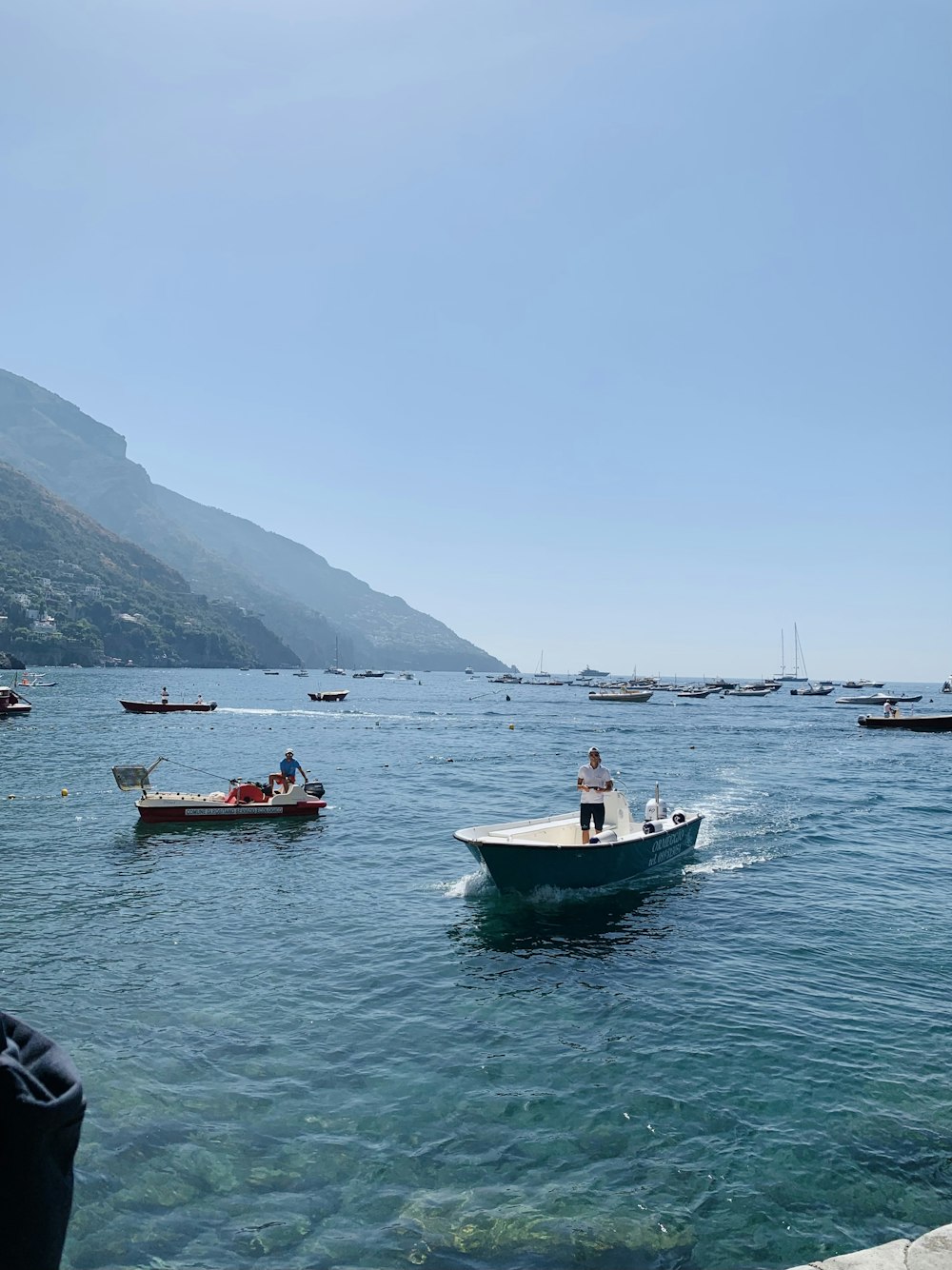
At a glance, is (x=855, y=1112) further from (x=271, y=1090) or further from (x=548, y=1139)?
(x=271, y=1090)

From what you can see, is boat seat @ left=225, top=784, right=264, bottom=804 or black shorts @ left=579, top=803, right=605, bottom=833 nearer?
black shorts @ left=579, top=803, right=605, bottom=833

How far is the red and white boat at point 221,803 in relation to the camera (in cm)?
2698

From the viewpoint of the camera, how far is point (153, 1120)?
9445 mm

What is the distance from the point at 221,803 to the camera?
27.7m

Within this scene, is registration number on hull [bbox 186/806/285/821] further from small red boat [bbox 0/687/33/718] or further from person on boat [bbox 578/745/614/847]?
small red boat [bbox 0/687/33/718]

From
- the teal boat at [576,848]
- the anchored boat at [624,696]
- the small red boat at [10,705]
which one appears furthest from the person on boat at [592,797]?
the anchored boat at [624,696]

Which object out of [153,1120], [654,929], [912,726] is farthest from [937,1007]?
[912,726]

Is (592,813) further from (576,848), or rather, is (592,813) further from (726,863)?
(726,863)

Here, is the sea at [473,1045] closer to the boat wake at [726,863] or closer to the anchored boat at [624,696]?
the boat wake at [726,863]

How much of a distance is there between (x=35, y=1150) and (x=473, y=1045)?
1060 cm

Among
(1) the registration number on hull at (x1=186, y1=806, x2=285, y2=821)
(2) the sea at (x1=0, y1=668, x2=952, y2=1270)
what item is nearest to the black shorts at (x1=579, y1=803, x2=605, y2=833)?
(2) the sea at (x1=0, y1=668, x2=952, y2=1270)

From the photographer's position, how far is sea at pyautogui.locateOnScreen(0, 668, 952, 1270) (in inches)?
313

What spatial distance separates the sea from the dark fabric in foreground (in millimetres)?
6724

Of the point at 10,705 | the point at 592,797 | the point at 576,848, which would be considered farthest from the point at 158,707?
the point at 576,848
